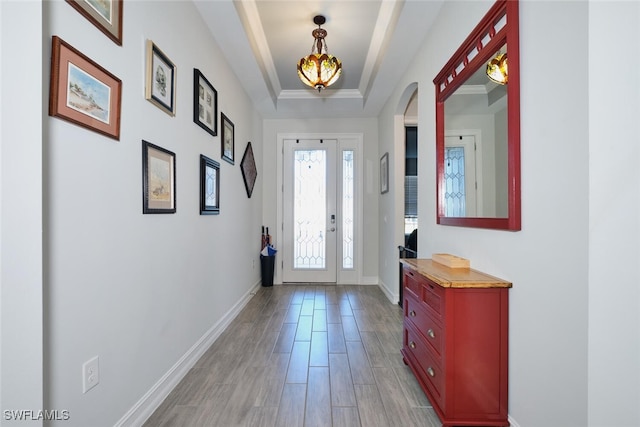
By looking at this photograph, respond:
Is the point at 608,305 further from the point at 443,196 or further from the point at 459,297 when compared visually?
the point at 443,196

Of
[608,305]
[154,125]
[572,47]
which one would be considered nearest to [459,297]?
[608,305]

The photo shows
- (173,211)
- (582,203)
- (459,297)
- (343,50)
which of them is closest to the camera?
(582,203)

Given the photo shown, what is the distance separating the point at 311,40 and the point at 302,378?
299cm

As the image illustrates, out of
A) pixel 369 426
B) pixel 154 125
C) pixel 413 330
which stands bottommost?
pixel 369 426

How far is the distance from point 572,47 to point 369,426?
1848 mm

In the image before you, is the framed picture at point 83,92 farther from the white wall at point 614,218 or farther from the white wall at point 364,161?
the white wall at point 364,161

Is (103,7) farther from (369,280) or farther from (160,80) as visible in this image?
(369,280)

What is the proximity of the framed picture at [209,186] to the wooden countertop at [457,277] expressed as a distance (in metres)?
1.64

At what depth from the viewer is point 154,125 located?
1635 mm

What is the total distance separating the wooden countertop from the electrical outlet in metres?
1.57

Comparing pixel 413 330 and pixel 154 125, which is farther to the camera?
pixel 413 330

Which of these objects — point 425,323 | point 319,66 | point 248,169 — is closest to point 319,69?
point 319,66

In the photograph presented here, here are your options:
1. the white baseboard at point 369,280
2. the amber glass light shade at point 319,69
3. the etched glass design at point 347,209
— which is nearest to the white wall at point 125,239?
the amber glass light shade at point 319,69

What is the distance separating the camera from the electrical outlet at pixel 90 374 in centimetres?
115
